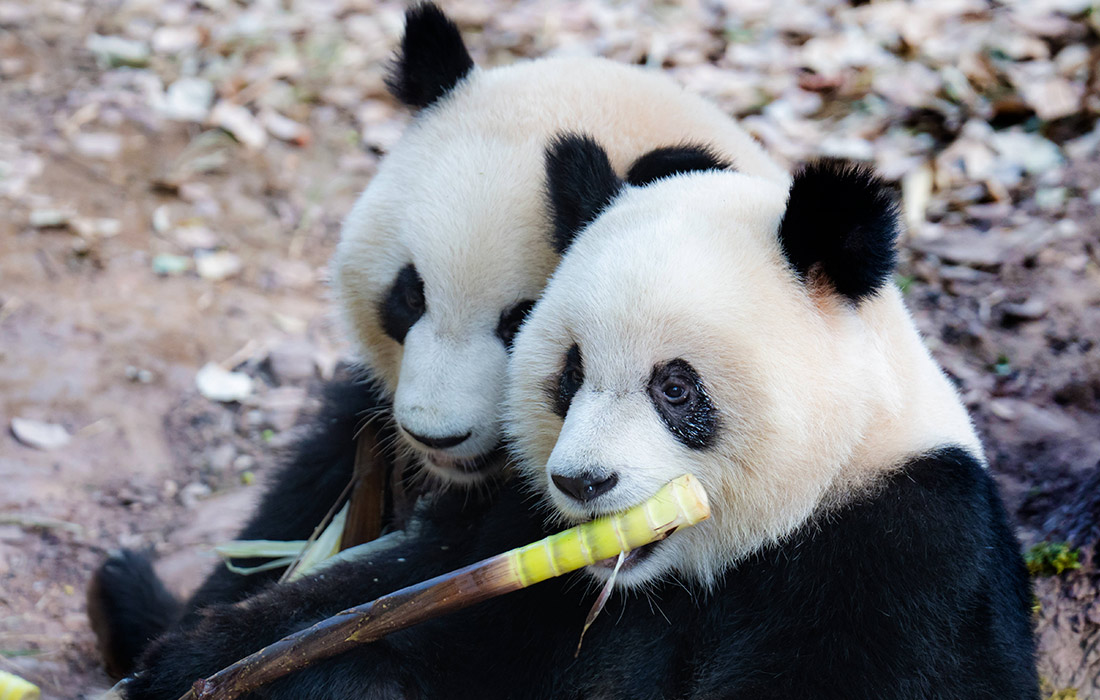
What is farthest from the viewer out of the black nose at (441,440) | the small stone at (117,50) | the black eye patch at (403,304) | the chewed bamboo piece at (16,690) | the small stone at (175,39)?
the small stone at (175,39)

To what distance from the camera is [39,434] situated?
14.4 ft

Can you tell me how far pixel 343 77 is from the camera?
6.85m

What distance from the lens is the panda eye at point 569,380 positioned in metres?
2.34

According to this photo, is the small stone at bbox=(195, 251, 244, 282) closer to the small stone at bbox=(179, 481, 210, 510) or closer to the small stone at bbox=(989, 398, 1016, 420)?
the small stone at bbox=(179, 481, 210, 510)

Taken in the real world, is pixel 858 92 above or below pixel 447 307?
below

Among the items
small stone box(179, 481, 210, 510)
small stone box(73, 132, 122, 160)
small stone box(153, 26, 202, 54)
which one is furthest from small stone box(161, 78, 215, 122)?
small stone box(179, 481, 210, 510)

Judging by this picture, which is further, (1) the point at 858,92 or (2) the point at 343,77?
(2) the point at 343,77

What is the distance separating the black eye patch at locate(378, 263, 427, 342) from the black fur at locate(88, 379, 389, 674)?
40cm

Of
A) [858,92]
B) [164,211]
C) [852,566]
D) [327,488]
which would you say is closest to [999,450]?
[852,566]

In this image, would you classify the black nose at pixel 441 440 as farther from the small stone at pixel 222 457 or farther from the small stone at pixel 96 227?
the small stone at pixel 96 227

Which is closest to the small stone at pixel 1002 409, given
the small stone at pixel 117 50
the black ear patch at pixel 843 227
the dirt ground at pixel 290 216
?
the dirt ground at pixel 290 216

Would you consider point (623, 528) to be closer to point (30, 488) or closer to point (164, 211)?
point (30, 488)

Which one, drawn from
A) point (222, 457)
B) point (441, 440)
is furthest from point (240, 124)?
point (441, 440)

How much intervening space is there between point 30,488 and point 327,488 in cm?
147
